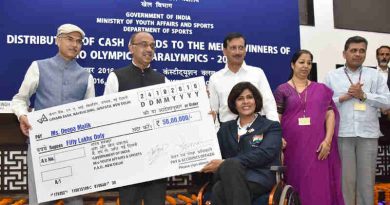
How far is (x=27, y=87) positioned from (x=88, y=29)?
3.87ft

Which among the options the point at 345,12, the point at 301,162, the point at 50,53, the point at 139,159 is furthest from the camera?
the point at 345,12

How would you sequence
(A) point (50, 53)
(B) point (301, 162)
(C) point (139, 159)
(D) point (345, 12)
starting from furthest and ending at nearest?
(D) point (345, 12) → (A) point (50, 53) → (B) point (301, 162) → (C) point (139, 159)

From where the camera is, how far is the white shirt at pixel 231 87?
126 inches

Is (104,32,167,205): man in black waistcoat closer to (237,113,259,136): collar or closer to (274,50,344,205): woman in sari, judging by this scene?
(237,113,259,136): collar

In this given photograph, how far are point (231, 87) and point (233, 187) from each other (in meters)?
0.86

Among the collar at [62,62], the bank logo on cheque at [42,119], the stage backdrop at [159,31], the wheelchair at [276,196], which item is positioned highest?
the stage backdrop at [159,31]

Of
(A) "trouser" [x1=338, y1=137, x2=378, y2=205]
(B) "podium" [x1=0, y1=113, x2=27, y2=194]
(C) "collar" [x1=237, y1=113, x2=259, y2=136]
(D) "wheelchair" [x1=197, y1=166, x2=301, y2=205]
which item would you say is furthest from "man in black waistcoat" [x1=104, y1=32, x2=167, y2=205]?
(A) "trouser" [x1=338, y1=137, x2=378, y2=205]

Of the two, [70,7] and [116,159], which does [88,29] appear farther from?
[116,159]

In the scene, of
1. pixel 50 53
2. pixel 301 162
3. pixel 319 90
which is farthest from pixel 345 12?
pixel 50 53

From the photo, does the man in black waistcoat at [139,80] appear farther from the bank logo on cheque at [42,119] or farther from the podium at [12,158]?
the podium at [12,158]

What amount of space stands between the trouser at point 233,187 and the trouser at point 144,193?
1.04 ft

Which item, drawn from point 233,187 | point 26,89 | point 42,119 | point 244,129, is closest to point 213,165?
point 233,187

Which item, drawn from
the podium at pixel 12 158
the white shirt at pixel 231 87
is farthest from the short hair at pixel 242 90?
the podium at pixel 12 158

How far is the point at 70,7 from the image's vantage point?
3844 mm
